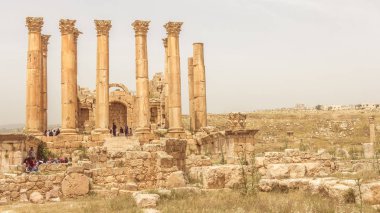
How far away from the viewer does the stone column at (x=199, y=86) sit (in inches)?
1534

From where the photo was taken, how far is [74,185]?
1577 centimetres

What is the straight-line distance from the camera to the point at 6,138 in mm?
26266

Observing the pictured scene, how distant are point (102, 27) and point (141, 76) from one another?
14.7ft

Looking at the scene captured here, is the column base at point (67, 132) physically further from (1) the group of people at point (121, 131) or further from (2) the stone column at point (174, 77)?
(2) the stone column at point (174, 77)

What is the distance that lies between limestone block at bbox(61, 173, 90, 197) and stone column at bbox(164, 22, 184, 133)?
71.3 ft

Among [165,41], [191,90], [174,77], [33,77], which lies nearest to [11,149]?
[33,77]

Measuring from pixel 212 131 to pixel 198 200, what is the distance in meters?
24.0

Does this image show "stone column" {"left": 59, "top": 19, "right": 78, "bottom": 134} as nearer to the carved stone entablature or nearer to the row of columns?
the row of columns

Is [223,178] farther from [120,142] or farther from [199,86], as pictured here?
[199,86]

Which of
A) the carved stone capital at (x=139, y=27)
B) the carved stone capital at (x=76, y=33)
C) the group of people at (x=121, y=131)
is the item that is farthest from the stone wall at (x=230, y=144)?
the carved stone capital at (x=76, y=33)

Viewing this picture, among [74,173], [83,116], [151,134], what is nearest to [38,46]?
[151,134]

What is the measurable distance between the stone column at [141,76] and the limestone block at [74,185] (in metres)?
20.6

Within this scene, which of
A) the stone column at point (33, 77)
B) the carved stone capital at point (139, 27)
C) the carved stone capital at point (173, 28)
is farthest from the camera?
the carved stone capital at point (173, 28)

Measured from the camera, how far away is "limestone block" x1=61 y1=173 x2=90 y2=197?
15.7 meters
